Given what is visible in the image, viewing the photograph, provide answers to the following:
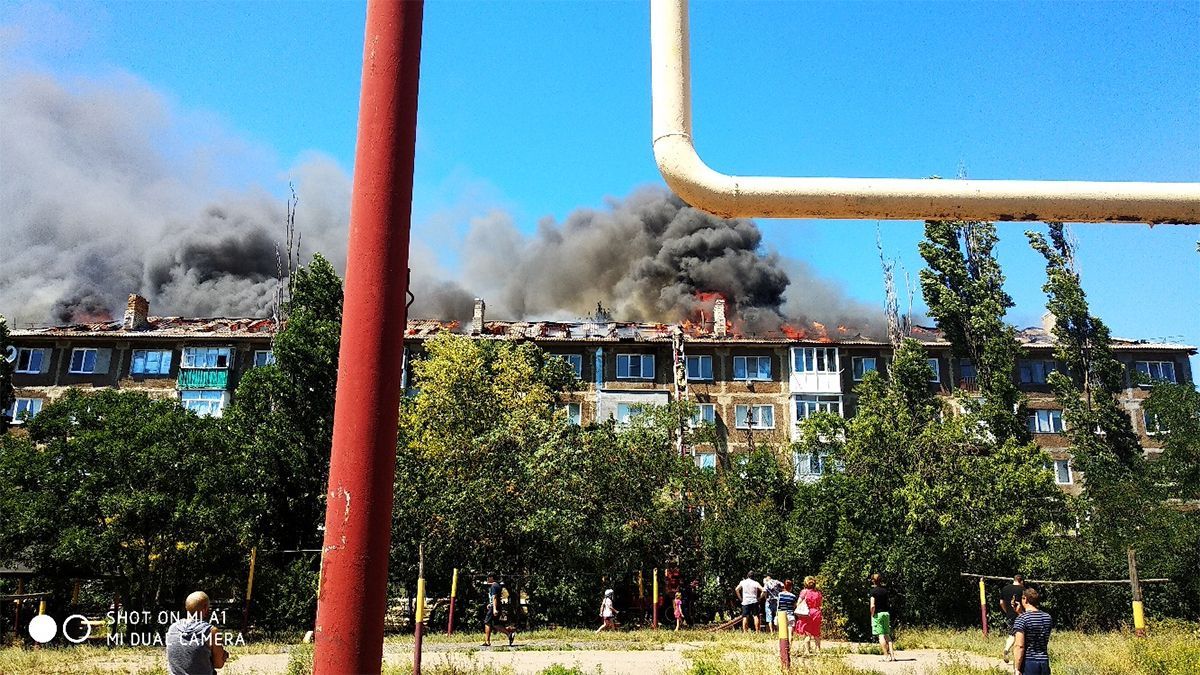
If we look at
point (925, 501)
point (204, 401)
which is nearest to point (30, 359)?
point (204, 401)

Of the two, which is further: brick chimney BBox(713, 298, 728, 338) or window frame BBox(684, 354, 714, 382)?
brick chimney BBox(713, 298, 728, 338)

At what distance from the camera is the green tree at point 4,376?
128 ft

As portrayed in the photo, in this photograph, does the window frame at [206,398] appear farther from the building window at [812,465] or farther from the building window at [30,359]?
the building window at [812,465]

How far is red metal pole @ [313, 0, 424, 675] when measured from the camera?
317 centimetres

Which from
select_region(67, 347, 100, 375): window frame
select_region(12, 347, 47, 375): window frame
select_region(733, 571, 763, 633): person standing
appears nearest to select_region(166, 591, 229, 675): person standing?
select_region(733, 571, 763, 633): person standing

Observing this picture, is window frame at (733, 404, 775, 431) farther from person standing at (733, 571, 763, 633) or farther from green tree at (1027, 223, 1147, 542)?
person standing at (733, 571, 763, 633)

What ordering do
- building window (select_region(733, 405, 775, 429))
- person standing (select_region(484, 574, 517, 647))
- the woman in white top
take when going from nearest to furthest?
1. person standing (select_region(484, 574, 517, 647))
2. the woman in white top
3. building window (select_region(733, 405, 775, 429))

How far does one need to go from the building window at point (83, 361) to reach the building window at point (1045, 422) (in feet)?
164

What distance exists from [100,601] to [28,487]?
11.8 ft

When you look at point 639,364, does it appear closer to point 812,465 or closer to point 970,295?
point 812,465

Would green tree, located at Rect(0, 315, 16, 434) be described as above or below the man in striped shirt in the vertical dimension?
above

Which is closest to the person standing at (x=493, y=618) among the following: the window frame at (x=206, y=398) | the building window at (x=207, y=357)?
the window frame at (x=206, y=398)

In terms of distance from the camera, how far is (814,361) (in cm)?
4647

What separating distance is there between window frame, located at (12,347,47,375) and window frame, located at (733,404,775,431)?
120 feet
